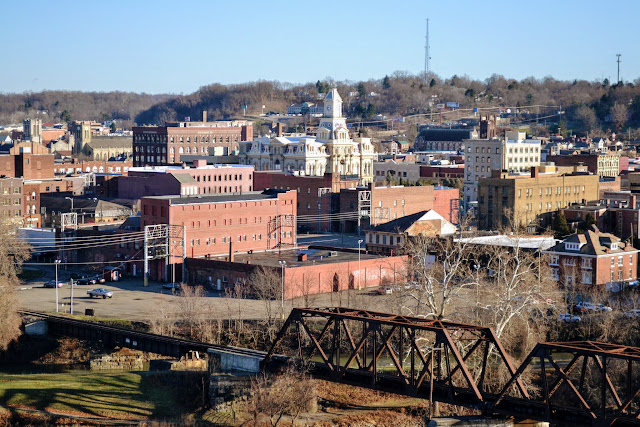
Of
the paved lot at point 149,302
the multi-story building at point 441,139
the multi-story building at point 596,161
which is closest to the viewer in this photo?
the paved lot at point 149,302

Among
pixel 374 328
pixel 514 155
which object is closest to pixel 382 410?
pixel 374 328

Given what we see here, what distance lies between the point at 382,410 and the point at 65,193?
5774cm

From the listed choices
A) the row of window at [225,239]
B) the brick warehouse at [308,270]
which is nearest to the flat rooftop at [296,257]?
the brick warehouse at [308,270]

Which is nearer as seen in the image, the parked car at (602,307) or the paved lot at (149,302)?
the parked car at (602,307)

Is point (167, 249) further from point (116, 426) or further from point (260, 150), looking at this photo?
point (260, 150)

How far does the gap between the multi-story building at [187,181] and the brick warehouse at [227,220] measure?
719 centimetres

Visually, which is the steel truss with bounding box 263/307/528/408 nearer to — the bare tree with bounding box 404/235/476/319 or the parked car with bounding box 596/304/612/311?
the bare tree with bounding box 404/235/476/319

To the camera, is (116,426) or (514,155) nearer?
(116,426)

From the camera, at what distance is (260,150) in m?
102

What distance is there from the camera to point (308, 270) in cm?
5816

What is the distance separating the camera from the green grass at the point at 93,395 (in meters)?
38.0

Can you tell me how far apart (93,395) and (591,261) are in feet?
94.7

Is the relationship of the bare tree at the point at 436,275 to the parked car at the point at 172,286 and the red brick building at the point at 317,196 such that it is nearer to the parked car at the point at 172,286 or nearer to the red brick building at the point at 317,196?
the parked car at the point at 172,286

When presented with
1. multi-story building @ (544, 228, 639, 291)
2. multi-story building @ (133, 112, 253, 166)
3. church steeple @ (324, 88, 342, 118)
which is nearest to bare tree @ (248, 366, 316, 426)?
multi-story building @ (544, 228, 639, 291)
